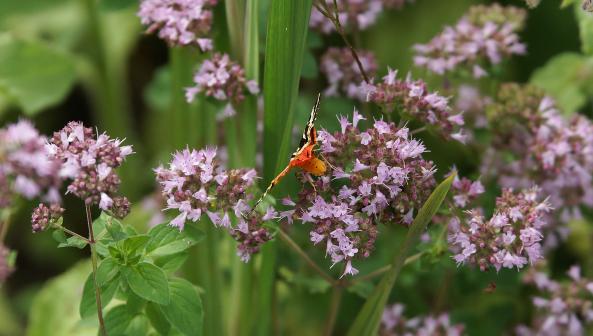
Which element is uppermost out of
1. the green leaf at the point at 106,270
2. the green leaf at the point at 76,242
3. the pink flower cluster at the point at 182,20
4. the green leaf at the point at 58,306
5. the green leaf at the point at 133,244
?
the pink flower cluster at the point at 182,20

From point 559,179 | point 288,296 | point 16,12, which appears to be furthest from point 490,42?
point 16,12

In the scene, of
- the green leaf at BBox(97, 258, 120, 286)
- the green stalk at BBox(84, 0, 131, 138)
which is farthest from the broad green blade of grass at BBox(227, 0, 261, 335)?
the green stalk at BBox(84, 0, 131, 138)

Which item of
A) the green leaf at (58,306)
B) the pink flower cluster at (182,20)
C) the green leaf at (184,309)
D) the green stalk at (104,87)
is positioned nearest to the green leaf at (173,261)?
the green leaf at (184,309)

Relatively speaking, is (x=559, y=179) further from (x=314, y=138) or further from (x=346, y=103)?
(x=314, y=138)

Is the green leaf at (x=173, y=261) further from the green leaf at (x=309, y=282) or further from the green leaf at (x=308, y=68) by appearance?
the green leaf at (x=308, y=68)

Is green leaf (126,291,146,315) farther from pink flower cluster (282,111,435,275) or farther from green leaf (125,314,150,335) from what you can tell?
pink flower cluster (282,111,435,275)

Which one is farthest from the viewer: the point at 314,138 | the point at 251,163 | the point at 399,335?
the point at 399,335
